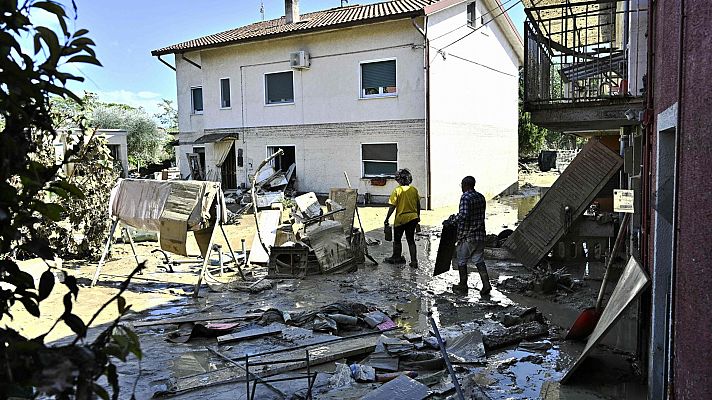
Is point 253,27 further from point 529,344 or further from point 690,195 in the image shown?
point 690,195

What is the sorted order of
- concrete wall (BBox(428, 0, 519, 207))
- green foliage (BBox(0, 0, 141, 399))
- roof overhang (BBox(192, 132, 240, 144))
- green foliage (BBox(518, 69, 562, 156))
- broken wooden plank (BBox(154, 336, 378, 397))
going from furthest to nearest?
green foliage (BBox(518, 69, 562, 156)), roof overhang (BBox(192, 132, 240, 144)), concrete wall (BBox(428, 0, 519, 207)), broken wooden plank (BBox(154, 336, 378, 397)), green foliage (BBox(0, 0, 141, 399))

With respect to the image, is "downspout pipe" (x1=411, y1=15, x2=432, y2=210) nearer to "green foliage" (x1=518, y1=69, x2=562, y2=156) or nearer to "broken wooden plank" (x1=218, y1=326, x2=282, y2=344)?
"broken wooden plank" (x1=218, y1=326, x2=282, y2=344)

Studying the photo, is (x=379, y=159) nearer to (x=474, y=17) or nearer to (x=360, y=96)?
(x=360, y=96)

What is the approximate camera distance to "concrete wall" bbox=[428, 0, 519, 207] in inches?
784

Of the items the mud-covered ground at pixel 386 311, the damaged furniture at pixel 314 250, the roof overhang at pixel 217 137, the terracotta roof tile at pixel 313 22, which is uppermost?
the terracotta roof tile at pixel 313 22

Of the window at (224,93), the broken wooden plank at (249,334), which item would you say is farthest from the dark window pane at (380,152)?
the broken wooden plank at (249,334)

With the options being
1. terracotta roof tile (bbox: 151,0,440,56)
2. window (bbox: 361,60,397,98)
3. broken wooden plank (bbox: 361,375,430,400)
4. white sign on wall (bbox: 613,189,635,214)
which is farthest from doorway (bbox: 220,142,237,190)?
broken wooden plank (bbox: 361,375,430,400)

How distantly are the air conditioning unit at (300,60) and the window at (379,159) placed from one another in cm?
377

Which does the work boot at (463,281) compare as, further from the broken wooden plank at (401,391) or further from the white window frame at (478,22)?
the white window frame at (478,22)

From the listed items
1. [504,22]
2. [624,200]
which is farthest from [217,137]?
[624,200]

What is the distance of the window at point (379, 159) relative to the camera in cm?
2012

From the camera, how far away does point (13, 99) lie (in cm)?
175

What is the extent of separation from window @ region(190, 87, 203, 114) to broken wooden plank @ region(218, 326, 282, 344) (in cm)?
2018

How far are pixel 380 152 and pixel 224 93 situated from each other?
8.14 meters
